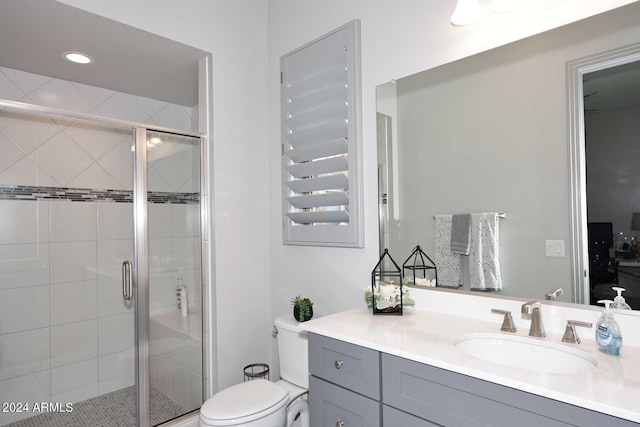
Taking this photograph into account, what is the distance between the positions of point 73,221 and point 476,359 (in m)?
2.48

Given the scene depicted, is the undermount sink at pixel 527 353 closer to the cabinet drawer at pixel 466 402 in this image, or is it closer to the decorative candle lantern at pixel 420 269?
the cabinet drawer at pixel 466 402

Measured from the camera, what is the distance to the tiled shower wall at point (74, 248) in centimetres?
208

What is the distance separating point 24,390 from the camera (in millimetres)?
2131

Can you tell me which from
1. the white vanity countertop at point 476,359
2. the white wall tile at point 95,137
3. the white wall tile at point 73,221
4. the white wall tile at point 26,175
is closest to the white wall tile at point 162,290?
the white wall tile at point 73,221

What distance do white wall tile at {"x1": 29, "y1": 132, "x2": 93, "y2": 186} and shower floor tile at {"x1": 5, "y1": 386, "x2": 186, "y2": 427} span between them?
1393 millimetres

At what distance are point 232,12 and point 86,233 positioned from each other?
5.71ft

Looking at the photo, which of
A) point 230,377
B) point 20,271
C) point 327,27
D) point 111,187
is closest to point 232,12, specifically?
point 327,27

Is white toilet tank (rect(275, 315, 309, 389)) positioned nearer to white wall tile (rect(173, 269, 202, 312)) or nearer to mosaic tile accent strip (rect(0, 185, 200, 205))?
white wall tile (rect(173, 269, 202, 312))

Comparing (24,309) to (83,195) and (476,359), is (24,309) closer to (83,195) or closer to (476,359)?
(83,195)

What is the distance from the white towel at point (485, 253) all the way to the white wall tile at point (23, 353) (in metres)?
2.41

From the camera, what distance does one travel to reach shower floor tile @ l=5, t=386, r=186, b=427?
212cm

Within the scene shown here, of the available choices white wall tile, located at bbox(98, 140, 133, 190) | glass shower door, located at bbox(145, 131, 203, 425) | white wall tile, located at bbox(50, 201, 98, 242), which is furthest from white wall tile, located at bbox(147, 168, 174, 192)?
white wall tile, located at bbox(50, 201, 98, 242)

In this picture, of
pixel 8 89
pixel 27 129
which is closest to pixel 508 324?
pixel 27 129

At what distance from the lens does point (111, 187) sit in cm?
239
